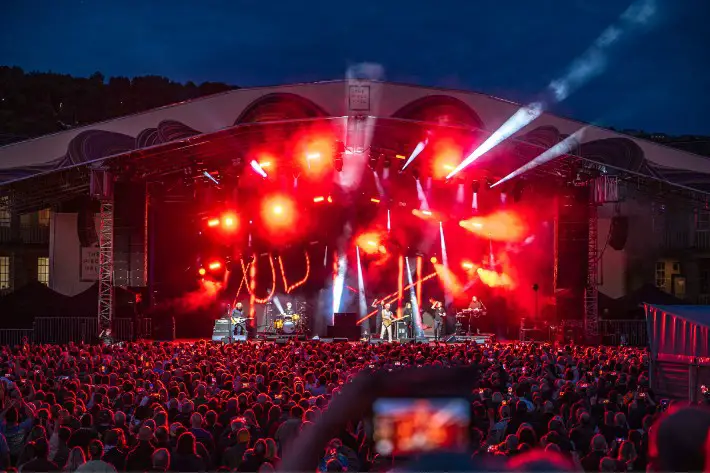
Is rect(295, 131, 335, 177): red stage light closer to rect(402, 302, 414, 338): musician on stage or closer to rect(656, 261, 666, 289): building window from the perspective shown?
rect(402, 302, 414, 338): musician on stage

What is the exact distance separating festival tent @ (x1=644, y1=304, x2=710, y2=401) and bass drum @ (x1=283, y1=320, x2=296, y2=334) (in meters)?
19.0

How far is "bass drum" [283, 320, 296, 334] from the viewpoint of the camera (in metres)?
31.3

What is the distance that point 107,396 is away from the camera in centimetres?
1068

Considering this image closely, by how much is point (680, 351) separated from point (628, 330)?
15.4m

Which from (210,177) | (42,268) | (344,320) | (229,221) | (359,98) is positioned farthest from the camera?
(42,268)

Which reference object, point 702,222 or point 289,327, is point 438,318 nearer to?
point 289,327

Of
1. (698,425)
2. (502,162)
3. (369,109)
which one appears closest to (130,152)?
(369,109)

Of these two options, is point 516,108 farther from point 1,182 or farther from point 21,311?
point 21,311

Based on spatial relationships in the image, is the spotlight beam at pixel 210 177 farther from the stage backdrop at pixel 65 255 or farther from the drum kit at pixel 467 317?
the drum kit at pixel 467 317

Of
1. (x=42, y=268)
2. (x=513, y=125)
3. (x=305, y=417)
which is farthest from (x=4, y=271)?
(x=305, y=417)

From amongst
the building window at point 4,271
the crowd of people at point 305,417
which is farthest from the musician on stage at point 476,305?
the building window at point 4,271

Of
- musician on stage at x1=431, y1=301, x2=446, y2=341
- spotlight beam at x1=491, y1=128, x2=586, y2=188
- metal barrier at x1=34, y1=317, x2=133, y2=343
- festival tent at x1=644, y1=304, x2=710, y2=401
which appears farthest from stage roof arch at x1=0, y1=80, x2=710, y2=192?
festival tent at x1=644, y1=304, x2=710, y2=401

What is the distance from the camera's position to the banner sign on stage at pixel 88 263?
105 ft

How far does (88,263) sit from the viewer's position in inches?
1271
